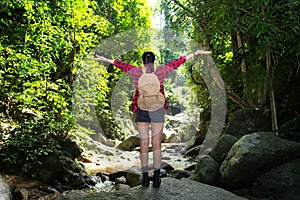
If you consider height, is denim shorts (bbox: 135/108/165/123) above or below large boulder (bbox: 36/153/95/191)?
above

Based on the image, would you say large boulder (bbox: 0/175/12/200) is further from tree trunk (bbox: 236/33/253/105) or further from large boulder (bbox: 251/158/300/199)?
tree trunk (bbox: 236/33/253/105)

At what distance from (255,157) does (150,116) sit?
2.16 metres

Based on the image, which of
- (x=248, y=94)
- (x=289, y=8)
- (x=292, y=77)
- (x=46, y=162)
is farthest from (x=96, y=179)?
(x=289, y=8)

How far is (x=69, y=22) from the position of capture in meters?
8.35

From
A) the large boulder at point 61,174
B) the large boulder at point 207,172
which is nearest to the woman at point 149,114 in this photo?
the large boulder at point 207,172

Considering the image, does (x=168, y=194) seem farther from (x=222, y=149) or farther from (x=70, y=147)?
(x=70, y=147)

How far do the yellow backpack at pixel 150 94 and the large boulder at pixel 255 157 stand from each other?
2070 millimetres

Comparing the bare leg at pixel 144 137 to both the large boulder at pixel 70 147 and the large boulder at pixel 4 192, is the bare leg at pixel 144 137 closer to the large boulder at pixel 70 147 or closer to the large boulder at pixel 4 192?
the large boulder at pixel 4 192

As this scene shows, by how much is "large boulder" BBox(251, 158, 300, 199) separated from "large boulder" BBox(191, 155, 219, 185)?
653mm

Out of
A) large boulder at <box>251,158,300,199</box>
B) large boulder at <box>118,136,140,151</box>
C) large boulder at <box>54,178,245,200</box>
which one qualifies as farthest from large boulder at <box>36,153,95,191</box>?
large boulder at <box>118,136,140,151</box>

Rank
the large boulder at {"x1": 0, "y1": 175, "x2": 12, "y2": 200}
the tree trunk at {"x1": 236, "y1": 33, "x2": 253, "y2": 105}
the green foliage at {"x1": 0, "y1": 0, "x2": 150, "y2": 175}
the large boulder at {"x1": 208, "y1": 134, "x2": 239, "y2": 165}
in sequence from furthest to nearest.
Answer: the tree trunk at {"x1": 236, "y1": 33, "x2": 253, "y2": 105}
the green foliage at {"x1": 0, "y1": 0, "x2": 150, "y2": 175}
the large boulder at {"x1": 208, "y1": 134, "x2": 239, "y2": 165}
the large boulder at {"x1": 0, "y1": 175, "x2": 12, "y2": 200}

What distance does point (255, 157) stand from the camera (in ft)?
14.7

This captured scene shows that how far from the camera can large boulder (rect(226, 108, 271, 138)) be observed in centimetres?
636

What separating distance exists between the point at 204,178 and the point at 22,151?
3.89m
